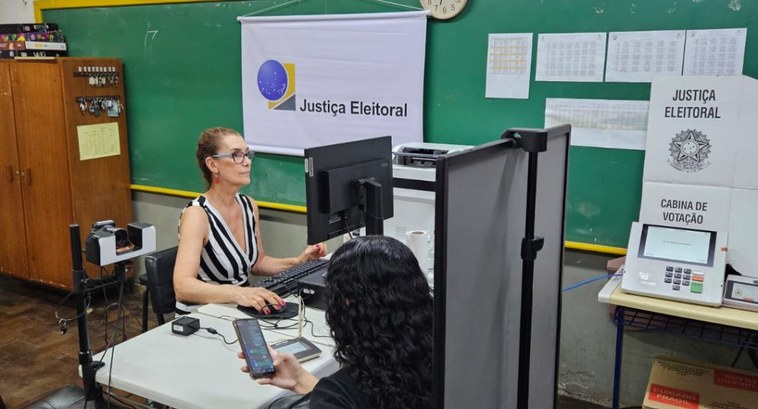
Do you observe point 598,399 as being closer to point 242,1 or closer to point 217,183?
point 217,183

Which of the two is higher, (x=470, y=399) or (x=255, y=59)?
(x=255, y=59)

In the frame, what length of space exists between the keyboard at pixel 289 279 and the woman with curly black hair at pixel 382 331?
1.13 m

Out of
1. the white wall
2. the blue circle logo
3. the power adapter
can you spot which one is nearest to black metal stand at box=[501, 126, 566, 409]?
the power adapter

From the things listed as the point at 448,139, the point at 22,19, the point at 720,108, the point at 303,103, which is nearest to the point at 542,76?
the point at 448,139

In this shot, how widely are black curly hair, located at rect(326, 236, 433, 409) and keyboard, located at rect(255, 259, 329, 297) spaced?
115 centimetres

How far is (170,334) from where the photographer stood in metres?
2.04

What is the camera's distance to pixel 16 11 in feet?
15.4

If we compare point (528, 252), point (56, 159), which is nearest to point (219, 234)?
point (528, 252)

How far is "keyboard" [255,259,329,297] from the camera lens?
2.33 meters

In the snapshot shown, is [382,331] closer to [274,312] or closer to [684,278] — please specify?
[274,312]

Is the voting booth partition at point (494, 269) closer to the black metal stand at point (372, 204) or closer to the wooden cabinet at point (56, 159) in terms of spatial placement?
the black metal stand at point (372, 204)

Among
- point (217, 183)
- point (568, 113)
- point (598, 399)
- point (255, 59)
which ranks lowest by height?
point (598, 399)

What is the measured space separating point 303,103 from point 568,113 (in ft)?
4.83

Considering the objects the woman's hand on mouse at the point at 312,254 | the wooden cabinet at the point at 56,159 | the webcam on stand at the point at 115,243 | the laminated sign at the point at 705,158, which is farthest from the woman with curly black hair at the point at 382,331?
the wooden cabinet at the point at 56,159
